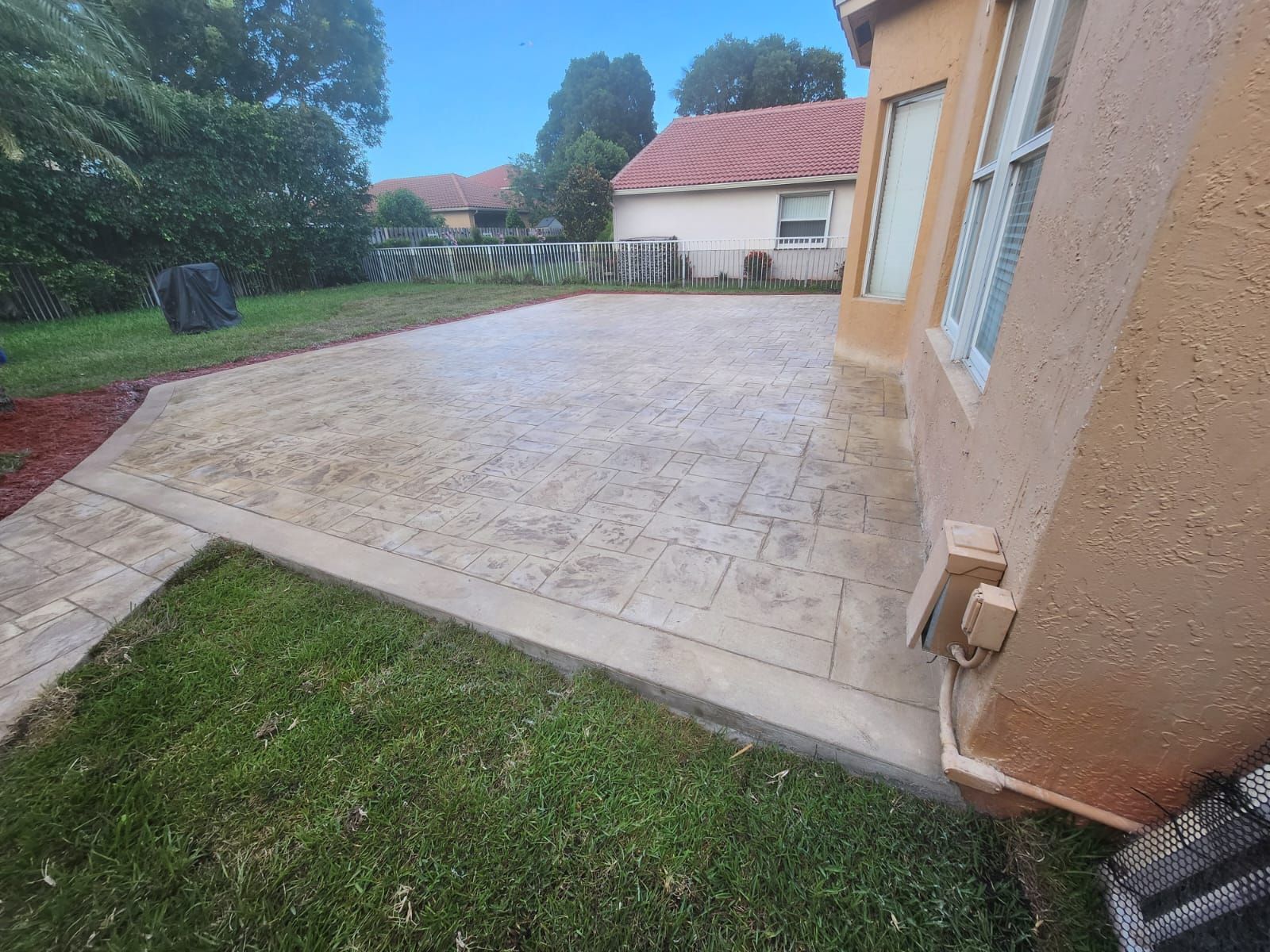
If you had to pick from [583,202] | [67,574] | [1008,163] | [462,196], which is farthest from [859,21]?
[462,196]

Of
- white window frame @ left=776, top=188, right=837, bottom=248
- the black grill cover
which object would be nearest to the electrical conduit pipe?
the black grill cover

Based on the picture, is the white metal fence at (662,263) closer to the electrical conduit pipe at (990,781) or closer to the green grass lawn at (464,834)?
the electrical conduit pipe at (990,781)

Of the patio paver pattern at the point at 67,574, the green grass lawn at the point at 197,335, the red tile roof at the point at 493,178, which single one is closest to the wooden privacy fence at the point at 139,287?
the green grass lawn at the point at 197,335

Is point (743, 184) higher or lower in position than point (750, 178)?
lower

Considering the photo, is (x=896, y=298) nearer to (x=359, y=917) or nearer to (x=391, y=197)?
(x=359, y=917)

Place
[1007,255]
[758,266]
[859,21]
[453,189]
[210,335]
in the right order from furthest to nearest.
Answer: [453,189], [758,266], [210,335], [859,21], [1007,255]

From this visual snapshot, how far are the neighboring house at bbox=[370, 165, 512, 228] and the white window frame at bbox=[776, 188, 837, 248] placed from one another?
64.6 feet

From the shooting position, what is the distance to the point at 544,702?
1.76 metres

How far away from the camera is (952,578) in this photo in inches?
50.8

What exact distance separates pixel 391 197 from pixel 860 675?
2606cm

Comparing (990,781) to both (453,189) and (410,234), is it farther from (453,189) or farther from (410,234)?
(453,189)

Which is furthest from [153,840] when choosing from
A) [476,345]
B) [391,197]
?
[391,197]

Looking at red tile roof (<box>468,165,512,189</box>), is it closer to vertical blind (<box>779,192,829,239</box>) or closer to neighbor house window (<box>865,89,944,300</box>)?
vertical blind (<box>779,192,829,239</box>)

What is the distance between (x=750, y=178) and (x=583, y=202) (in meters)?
5.14
